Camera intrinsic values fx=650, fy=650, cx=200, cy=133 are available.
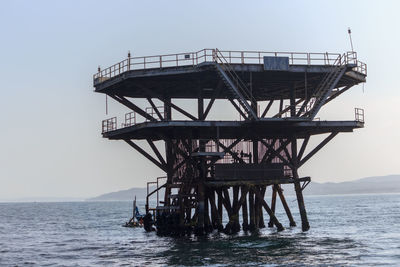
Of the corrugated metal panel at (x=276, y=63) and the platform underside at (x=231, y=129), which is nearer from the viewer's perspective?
the platform underside at (x=231, y=129)

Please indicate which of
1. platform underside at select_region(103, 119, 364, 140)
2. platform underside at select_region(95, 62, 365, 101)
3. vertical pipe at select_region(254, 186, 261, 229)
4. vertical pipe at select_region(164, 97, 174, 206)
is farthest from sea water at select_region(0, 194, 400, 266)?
platform underside at select_region(95, 62, 365, 101)

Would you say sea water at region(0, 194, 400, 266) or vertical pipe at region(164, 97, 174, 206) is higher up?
vertical pipe at region(164, 97, 174, 206)

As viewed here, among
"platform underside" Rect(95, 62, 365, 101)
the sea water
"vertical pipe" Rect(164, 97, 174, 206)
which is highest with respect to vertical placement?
"platform underside" Rect(95, 62, 365, 101)

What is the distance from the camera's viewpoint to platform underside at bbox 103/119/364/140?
4384 cm

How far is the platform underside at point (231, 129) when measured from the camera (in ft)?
144

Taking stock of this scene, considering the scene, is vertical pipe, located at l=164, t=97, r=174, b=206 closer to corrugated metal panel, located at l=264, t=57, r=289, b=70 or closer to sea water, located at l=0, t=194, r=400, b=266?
sea water, located at l=0, t=194, r=400, b=266

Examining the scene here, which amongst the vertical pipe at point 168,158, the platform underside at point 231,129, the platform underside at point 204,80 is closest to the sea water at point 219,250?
the vertical pipe at point 168,158

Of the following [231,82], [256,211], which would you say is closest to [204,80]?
[231,82]

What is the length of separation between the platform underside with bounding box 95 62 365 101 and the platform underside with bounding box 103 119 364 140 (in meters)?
2.65

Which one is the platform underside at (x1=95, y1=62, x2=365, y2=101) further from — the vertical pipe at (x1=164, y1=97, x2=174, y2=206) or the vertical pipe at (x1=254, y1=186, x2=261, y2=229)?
the vertical pipe at (x1=254, y1=186, x2=261, y2=229)

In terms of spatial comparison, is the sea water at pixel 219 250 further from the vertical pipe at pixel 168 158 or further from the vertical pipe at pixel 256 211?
the vertical pipe at pixel 168 158

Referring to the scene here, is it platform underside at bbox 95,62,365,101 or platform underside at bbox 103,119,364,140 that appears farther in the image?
platform underside at bbox 95,62,365,101

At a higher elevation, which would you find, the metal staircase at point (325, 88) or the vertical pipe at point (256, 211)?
the metal staircase at point (325, 88)

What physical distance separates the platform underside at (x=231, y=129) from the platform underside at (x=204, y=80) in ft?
8.68
